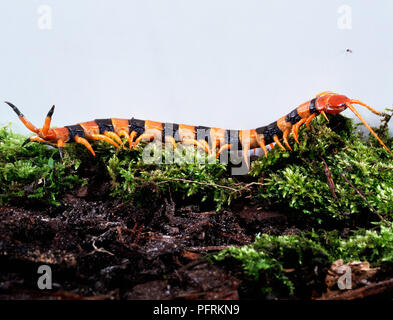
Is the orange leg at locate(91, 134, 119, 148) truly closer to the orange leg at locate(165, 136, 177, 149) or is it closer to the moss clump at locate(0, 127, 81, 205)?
the moss clump at locate(0, 127, 81, 205)

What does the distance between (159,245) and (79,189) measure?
0.89 meters

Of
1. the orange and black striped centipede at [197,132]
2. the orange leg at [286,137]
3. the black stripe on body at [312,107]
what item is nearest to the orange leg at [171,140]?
the orange and black striped centipede at [197,132]

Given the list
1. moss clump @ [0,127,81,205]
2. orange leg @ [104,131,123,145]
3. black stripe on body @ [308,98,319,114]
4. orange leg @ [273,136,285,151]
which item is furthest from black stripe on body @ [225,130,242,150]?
moss clump @ [0,127,81,205]

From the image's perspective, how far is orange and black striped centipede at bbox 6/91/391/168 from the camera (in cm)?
228

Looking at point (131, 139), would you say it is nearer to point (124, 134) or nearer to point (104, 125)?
point (124, 134)

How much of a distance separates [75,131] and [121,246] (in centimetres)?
117

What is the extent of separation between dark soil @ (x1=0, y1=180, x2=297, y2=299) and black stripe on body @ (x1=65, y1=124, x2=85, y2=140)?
44 cm

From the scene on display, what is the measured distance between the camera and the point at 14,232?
151 cm

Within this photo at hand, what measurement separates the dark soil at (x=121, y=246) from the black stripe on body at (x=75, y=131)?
0.44 metres

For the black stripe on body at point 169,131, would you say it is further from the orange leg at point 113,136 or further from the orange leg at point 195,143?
the orange leg at point 113,136

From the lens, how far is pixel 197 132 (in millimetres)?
2738

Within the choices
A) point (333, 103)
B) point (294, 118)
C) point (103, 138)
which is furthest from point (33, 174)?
point (333, 103)
